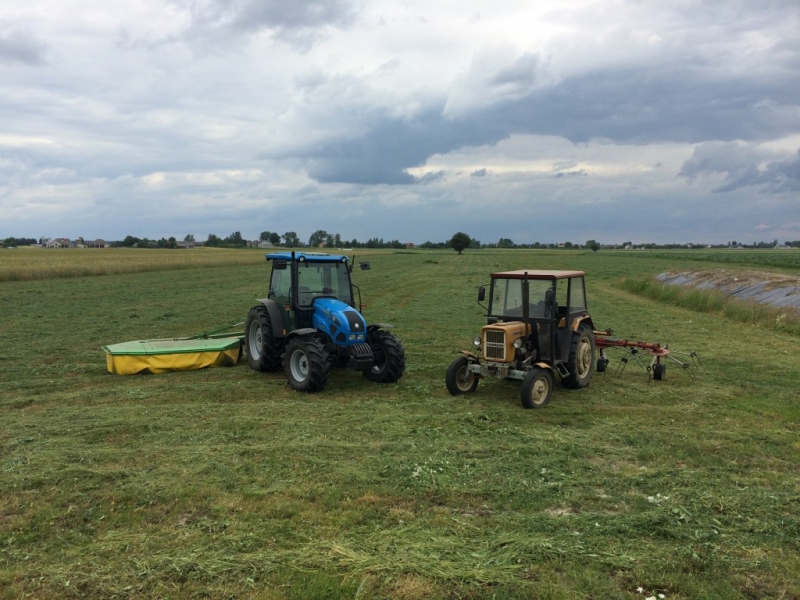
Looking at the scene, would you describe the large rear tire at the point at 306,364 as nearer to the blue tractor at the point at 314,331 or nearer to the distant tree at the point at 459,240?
the blue tractor at the point at 314,331

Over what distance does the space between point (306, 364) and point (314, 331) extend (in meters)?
0.57

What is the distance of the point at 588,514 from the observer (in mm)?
4762

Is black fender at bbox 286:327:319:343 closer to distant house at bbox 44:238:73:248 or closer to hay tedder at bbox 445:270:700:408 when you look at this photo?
hay tedder at bbox 445:270:700:408

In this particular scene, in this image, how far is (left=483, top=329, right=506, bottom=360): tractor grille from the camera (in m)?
8.34

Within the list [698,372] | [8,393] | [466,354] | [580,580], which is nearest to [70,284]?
[8,393]

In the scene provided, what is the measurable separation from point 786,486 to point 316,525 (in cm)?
438

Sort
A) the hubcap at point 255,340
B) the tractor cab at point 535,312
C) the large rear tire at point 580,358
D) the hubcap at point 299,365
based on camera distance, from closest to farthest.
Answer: the tractor cab at point 535,312, the large rear tire at point 580,358, the hubcap at point 299,365, the hubcap at point 255,340

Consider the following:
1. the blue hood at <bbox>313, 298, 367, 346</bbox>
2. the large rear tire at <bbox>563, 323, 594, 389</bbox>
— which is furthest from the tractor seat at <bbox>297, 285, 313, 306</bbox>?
the large rear tire at <bbox>563, 323, 594, 389</bbox>

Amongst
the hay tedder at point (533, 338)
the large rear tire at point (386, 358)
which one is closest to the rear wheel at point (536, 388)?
the hay tedder at point (533, 338)

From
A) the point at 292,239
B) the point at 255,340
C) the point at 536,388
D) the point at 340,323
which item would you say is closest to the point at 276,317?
the point at 255,340

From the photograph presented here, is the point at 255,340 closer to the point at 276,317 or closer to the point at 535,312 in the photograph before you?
the point at 276,317

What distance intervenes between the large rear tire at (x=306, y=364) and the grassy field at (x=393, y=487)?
0.26 m

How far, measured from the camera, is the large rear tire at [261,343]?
9898 mm

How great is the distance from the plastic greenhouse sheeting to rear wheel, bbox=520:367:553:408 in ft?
18.9
